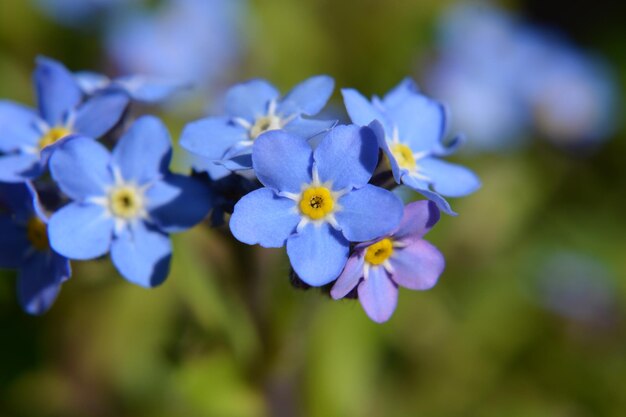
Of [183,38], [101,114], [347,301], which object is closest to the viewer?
[101,114]

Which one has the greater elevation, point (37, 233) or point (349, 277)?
point (349, 277)

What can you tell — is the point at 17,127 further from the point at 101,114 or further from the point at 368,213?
the point at 368,213

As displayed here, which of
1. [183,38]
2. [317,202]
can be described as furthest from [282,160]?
[183,38]

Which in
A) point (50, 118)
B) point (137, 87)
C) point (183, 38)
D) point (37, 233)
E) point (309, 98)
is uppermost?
point (309, 98)

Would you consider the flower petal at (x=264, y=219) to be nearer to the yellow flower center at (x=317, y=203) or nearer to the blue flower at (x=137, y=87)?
the yellow flower center at (x=317, y=203)

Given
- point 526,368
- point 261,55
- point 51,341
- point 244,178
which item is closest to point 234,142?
point 244,178

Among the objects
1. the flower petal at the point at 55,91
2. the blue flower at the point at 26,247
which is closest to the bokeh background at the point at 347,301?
the blue flower at the point at 26,247
